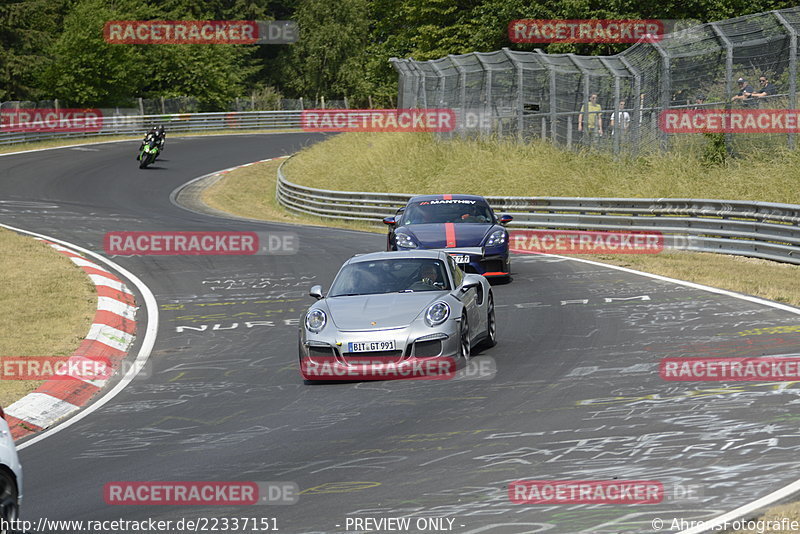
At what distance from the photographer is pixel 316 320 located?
1134 cm

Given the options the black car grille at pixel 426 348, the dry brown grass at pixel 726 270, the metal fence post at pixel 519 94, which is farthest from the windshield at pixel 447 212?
the metal fence post at pixel 519 94

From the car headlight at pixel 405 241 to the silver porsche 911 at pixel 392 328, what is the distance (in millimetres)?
5428

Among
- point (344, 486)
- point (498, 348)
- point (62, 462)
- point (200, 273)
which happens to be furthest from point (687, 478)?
point (200, 273)

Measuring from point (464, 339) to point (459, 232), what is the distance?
6.43 meters

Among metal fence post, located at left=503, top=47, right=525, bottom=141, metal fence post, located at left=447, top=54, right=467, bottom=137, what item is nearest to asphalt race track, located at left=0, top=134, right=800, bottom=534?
metal fence post, located at left=503, top=47, right=525, bottom=141

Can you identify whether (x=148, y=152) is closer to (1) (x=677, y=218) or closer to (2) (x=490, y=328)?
(1) (x=677, y=218)

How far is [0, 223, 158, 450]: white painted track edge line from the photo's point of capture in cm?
1007

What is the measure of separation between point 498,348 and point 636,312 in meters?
2.85

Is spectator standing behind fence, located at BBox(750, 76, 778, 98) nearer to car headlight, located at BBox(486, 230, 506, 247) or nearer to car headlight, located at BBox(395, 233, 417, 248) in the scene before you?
car headlight, located at BBox(486, 230, 506, 247)

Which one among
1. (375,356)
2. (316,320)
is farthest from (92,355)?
(375,356)

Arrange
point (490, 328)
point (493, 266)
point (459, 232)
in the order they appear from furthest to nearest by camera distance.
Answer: point (459, 232) → point (493, 266) → point (490, 328)

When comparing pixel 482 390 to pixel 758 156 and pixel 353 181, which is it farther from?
pixel 353 181

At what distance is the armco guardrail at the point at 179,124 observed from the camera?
53375 millimetres

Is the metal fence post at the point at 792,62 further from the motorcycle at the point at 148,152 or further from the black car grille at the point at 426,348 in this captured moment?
the motorcycle at the point at 148,152
